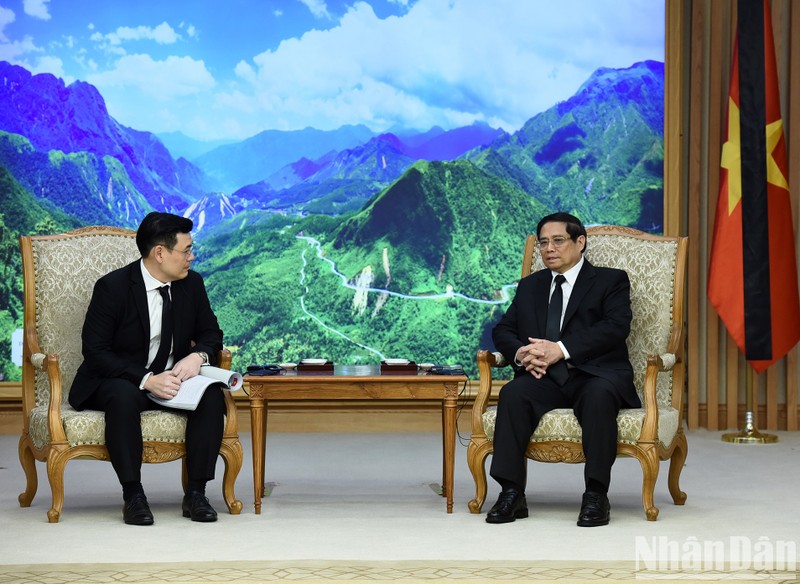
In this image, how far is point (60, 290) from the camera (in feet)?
14.7

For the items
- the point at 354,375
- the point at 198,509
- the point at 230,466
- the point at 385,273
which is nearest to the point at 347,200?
the point at 385,273

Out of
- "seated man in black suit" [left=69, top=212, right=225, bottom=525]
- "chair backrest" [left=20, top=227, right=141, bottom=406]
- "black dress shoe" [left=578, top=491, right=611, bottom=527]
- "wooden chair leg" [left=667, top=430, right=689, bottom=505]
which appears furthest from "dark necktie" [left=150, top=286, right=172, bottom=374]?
"wooden chair leg" [left=667, top=430, right=689, bottom=505]

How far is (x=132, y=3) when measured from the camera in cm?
727

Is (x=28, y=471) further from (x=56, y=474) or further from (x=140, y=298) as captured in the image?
(x=140, y=298)

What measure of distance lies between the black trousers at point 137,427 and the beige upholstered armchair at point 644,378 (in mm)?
934

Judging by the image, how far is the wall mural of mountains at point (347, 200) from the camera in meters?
7.17

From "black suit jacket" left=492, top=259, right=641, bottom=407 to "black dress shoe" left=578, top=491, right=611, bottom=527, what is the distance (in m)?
0.40

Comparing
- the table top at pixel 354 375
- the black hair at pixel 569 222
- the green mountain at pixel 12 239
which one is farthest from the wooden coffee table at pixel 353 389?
the green mountain at pixel 12 239

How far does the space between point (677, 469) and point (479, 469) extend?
0.80m

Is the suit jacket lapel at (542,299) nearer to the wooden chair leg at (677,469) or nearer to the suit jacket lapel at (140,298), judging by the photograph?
the wooden chair leg at (677,469)

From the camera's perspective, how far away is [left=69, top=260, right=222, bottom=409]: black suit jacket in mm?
4121

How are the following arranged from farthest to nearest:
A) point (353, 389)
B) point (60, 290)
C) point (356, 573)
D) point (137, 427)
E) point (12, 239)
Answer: point (12, 239) < point (60, 290) < point (353, 389) < point (137, 427) < point (356, 573)

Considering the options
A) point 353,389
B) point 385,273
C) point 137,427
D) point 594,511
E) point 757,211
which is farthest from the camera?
point 385,273

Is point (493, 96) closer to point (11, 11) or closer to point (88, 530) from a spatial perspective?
point (11, 11)
